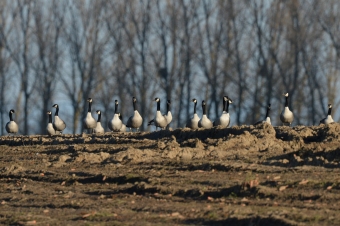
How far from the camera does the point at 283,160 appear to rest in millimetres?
14695

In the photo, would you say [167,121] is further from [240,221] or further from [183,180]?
[240,221]

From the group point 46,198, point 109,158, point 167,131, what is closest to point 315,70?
point 167,131

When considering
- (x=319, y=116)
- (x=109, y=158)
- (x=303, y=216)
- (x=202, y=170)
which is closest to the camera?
(x=303, y=216)

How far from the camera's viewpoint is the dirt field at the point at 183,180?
1080 centimetres

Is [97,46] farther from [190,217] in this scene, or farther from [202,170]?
[190,217]

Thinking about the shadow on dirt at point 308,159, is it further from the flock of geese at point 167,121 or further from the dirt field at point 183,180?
the flock of geese at point 167,121

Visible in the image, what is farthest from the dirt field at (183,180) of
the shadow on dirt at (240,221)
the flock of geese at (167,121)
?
the flock of geese at (167,121)

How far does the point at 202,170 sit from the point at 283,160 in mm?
1336

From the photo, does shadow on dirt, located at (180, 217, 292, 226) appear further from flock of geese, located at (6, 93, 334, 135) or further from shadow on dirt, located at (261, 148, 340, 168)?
flock of geese, located at (6, 93, 334, 135)

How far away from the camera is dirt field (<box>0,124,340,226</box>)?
1080 centimetres

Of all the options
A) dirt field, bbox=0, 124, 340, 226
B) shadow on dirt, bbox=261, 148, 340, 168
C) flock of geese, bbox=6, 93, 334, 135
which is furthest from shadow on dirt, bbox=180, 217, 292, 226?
flock of geese, bbox=6, 93, 334, 135

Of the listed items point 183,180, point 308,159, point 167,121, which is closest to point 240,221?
point 183,180

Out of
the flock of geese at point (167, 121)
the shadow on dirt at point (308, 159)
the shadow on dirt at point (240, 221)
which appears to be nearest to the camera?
the shadow on dirt at point (240, 221)

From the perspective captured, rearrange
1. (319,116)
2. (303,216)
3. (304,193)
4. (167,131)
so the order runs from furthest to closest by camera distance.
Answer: (319,116) → (167,131) → (304,193) → (303,216)
